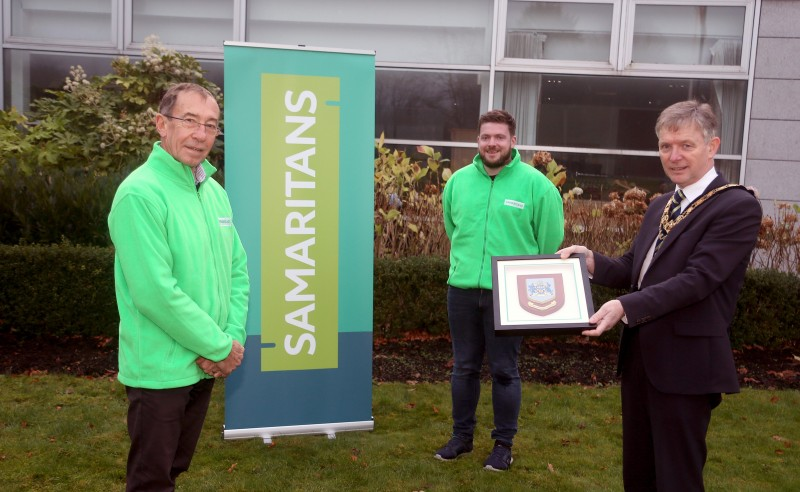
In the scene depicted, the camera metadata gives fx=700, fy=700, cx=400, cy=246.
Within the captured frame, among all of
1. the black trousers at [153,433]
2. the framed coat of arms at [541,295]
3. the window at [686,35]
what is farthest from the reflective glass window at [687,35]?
the black trousers at [153,433]

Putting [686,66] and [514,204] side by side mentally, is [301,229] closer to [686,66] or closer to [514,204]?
[514,204]

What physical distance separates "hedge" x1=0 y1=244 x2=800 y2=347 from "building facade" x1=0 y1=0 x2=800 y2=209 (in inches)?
164

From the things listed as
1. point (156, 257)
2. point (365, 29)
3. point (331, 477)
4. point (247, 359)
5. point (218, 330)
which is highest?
point (365, 29)

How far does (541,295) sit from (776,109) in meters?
9.32

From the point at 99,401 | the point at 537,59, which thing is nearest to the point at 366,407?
the point at 99,401

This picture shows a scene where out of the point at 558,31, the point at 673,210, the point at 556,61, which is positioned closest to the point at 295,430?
the point at 673,210

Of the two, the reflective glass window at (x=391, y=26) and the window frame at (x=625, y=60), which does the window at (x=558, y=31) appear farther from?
the reflective glass window at (x=391, y=26)

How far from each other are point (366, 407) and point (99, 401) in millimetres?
2091

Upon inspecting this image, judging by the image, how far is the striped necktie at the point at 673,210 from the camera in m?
2.76

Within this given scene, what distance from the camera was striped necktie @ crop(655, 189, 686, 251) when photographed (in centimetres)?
276

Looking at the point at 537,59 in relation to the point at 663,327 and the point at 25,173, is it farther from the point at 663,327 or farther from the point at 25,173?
the point at 663,327

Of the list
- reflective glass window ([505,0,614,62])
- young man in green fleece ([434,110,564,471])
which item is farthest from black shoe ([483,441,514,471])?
reflective glass window ([505,0,614,62])

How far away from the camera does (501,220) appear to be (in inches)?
164

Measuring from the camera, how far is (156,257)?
249 cm
